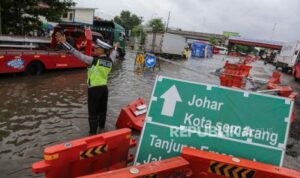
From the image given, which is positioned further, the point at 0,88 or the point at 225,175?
the point at 0,88

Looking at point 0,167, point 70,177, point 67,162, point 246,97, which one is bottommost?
point 0,167

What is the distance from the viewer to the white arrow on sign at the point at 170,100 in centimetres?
420

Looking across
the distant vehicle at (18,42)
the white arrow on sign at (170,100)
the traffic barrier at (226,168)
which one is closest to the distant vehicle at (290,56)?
the distant vehicle at (18,42)

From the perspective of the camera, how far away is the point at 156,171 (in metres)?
3.25

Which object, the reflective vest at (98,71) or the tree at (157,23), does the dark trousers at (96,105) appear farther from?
the tree at (157,23)

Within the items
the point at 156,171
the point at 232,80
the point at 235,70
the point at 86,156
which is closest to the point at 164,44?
the point at 235,70

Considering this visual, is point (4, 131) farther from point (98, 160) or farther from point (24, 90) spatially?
point (24, 90)

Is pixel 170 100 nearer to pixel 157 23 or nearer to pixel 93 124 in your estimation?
pixel 93 124

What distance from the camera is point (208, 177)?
12.0 feet

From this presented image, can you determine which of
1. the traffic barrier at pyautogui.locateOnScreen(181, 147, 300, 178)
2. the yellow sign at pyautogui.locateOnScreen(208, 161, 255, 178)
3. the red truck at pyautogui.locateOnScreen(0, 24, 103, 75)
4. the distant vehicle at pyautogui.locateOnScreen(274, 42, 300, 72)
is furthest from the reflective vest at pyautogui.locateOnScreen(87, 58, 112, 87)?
the distant vehicle at pyautogui.locateOnScreen(274, 42, 300, 72)

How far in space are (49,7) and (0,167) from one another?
1703cm

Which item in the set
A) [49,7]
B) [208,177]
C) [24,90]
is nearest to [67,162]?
[208,177]

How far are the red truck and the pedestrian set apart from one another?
6.61m

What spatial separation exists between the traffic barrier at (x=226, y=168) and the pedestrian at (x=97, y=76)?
10.3ft
